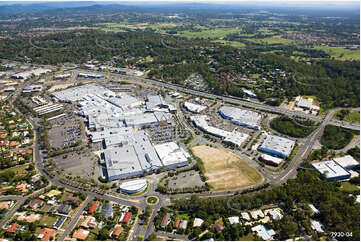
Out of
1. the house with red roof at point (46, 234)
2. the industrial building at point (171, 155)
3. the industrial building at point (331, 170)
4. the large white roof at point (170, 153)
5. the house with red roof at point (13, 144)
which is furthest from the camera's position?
the house with red roof at point (13, 144)

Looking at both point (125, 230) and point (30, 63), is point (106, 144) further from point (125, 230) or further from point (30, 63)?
point (30, 63)

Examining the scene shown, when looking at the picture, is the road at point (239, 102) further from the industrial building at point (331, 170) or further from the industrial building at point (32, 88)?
the industrial building at point (32, 88)

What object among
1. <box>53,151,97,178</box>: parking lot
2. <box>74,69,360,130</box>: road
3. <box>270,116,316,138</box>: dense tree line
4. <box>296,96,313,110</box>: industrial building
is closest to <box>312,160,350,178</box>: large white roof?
<box>270,116,316,138</box>: dense tree line

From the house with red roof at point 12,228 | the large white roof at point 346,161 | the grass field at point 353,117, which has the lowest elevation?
the house with red roof at point 12,228

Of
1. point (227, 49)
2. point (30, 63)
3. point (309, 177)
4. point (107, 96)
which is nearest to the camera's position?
point (309, 177)

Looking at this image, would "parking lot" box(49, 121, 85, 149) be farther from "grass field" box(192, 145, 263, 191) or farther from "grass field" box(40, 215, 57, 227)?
"grass field" box(192, 145, 263, 191)

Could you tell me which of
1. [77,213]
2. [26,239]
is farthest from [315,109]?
[26,239]

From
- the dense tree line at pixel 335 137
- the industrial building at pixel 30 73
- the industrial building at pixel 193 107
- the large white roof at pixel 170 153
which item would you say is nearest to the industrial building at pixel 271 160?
the dense tree line at pixel 335 137
